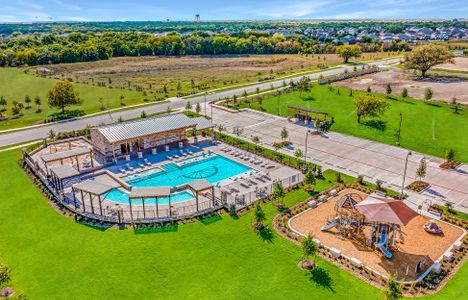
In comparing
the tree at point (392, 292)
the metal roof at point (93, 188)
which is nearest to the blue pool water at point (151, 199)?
the metal roof at point (93, 188)

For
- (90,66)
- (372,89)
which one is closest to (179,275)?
(372,89)

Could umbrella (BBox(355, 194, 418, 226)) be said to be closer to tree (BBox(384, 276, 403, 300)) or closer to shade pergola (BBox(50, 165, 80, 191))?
tree (BBox(384, 276, 403, 300))

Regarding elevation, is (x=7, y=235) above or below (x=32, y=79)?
below

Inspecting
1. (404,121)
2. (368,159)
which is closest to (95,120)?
(368,159)

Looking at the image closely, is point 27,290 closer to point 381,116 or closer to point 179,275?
point 179,275

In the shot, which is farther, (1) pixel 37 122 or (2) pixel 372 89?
(2) pixel 372 89

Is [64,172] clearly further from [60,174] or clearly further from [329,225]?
[329,225]
